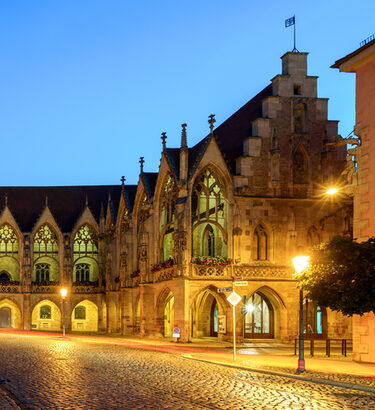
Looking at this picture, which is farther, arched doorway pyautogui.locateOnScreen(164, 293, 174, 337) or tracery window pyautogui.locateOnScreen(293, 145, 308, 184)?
arched doorway pyautogui.locateOnScreen(164, 293, 174, 337)

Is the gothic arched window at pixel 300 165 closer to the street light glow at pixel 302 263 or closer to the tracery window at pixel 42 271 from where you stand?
the street light glow at pixel 302 263

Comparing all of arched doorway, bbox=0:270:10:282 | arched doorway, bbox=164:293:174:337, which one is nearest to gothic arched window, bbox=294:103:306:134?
arched doorway, bbox=164:293:174:337

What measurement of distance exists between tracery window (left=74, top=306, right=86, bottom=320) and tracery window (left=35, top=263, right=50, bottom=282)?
13.5 feet

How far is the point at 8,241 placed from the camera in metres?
68.1

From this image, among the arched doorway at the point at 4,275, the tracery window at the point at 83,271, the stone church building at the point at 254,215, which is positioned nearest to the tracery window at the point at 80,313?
the tracery window at the point at 83,271

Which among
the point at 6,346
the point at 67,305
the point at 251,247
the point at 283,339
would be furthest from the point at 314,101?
the point at 67,305

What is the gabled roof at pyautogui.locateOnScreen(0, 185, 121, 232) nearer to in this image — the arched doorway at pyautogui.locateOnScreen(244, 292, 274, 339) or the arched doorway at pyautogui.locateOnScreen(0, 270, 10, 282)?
the arched doorway at pyautogui.locateOnScreen(0, 270, 10, 282)

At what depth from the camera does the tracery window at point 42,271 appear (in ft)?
226

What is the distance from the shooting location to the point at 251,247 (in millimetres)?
40125

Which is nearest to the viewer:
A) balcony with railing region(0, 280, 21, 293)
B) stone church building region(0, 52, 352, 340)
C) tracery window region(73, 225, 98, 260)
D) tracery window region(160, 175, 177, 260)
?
stone church building region(0, 52, 352, 340)

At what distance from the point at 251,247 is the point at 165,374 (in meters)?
20.8

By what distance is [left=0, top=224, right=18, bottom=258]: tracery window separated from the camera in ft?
224

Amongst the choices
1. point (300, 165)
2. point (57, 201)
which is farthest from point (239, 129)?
point (57, 201)

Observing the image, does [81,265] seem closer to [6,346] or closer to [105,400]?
[6,346]
